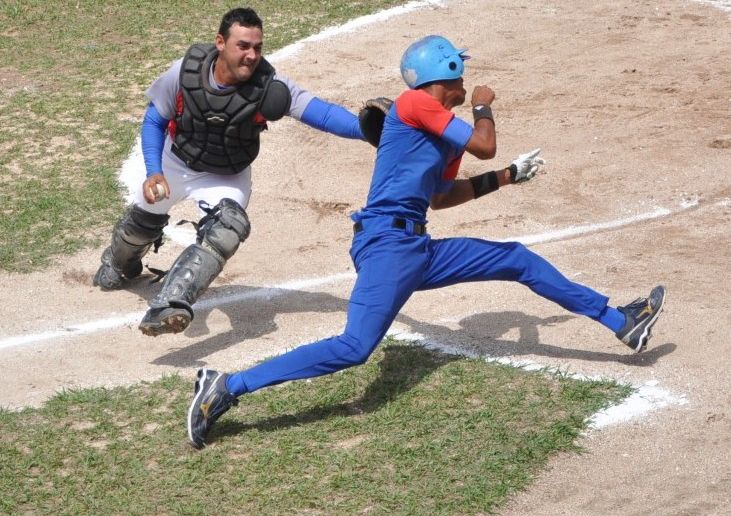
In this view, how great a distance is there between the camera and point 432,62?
6109 millimetres

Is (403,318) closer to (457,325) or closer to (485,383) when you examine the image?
(457,325)

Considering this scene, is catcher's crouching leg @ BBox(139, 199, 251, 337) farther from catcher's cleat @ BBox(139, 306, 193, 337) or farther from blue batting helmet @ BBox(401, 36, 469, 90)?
blue batting helmet @ BBox(401, 36, 469, 90)

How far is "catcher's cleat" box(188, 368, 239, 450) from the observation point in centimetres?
595

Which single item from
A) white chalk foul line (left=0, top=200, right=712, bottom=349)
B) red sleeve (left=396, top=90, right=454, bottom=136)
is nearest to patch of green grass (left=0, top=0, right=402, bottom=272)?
white chalk foul line (left=0, top=200, right=712, bottom=349)

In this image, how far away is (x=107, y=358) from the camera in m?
7.21

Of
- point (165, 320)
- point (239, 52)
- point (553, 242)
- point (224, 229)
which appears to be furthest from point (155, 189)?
point (553, 242)

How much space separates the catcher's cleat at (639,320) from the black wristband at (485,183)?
0.99 m

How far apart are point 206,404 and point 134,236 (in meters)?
2.26

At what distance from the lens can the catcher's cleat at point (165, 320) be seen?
6691mm

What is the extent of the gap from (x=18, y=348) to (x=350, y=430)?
7.79 ft

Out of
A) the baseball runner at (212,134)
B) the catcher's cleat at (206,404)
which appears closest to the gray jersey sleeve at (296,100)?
the baseball runner at (212,134)

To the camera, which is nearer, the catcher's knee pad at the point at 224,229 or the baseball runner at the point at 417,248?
the baseball runner at the point at 417,248

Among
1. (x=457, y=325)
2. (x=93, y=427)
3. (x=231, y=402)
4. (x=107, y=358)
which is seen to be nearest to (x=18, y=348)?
(x=107, y=358)

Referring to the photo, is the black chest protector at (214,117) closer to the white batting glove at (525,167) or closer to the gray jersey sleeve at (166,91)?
the gray jersey sleeve at (166,91)
